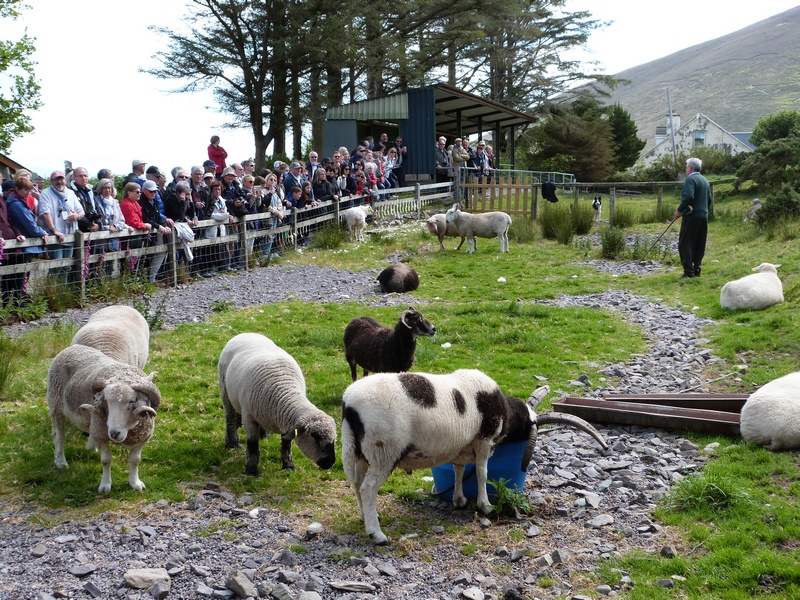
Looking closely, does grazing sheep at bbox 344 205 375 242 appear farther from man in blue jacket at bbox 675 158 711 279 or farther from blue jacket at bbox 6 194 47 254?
blue jacket at bbox 6 194 47 254

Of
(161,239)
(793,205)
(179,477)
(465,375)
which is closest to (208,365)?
(179,477)

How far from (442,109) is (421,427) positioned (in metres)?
29.1

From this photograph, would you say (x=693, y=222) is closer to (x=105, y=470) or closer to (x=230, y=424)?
(x=230, y=424)

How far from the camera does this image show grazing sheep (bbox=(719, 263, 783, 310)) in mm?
11633

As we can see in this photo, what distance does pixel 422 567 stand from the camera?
16.2 feet

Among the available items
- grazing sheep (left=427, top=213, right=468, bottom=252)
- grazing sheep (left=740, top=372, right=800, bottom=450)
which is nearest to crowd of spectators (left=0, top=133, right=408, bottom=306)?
grazing sheep (left=427, top=213, right=468, bottom=252)

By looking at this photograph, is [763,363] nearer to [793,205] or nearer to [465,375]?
[465,375]

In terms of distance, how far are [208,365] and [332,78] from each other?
2517 cm

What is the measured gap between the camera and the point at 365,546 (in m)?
5.18

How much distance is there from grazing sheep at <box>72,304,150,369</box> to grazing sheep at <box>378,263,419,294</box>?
268 inches

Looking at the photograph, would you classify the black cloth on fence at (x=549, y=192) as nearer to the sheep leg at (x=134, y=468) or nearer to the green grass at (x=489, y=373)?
the green grass at (x=489, y=373)

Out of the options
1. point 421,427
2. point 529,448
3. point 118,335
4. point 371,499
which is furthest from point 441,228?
point 371,499

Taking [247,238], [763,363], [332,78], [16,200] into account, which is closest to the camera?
[763,363]

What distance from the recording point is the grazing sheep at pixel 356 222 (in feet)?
68.2
